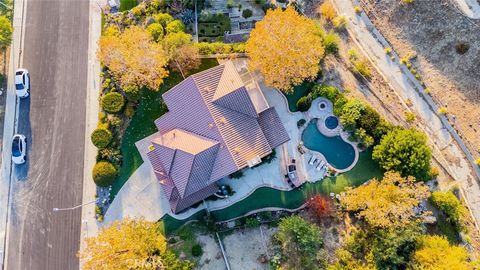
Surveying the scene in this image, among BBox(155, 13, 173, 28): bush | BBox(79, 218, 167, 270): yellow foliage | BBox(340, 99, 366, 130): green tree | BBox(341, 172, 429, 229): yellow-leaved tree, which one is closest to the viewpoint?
BBox(79, 218, 167, 270): yellow foliage

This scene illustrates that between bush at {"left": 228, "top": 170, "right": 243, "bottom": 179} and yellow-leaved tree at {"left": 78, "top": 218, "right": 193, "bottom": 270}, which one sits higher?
bush at {"left": 228, "top": 170, "right": 243, "bottom": 179}

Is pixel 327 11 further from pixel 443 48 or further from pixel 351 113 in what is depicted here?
pixel 443 48

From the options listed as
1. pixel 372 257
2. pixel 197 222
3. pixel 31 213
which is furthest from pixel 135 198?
pixel 372 257

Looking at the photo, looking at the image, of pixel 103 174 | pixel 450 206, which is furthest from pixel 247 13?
pixel 450 206

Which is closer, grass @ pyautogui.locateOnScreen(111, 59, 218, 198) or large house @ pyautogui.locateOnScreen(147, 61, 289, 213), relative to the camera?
large house @ pyautogui.locateOnScreen(147, 61, 289, 213)

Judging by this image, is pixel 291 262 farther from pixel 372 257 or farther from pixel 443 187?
pixel 443 187

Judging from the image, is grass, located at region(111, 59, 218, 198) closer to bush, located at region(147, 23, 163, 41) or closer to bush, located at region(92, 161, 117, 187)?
bush, located at region(92, 161, 117, 187)

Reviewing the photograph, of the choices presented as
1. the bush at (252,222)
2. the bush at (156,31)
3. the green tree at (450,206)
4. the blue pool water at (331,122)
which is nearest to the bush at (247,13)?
the bush at (156,31)

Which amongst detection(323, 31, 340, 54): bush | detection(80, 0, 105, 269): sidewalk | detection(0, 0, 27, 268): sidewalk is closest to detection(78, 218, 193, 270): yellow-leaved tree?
detection(80, 0, 105, 269): sidewalk
